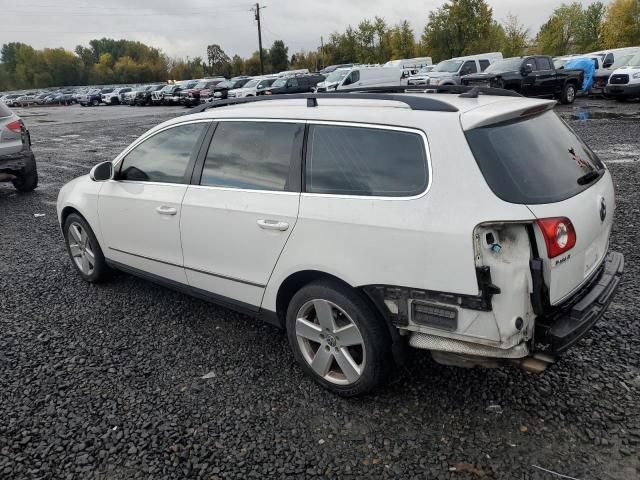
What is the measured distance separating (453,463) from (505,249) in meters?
1.03

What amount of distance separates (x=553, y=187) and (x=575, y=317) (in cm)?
65

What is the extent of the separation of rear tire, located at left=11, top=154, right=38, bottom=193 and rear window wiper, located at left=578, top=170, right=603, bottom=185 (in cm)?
884

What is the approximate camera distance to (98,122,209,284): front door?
3.78 m

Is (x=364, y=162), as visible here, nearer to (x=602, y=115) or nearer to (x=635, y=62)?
(x=602, y=115)

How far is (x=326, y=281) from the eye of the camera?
2930 millimetres

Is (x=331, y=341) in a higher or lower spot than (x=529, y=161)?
lower

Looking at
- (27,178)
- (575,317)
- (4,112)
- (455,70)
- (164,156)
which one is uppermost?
(455,70)

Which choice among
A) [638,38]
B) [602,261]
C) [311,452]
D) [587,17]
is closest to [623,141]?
[602,261]

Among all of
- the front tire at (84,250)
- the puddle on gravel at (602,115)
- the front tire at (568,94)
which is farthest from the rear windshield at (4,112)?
the front tire at (568,94)

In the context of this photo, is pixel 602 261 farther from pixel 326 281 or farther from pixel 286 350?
pixel 286 350

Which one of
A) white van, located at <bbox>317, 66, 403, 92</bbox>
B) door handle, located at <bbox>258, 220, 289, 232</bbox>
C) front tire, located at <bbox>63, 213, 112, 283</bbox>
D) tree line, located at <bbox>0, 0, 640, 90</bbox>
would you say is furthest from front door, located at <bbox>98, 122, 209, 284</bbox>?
tree line, located at <bbox>0, 0, 640, 90</bbox>

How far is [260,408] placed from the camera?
301cm

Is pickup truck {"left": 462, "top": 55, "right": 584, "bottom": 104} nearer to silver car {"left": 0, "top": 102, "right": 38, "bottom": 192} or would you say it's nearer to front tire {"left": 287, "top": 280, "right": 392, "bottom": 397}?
silver car {"left": 0, "top": 102, "right": 38, "bottom": 192}

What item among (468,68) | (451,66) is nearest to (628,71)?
(468,68)
